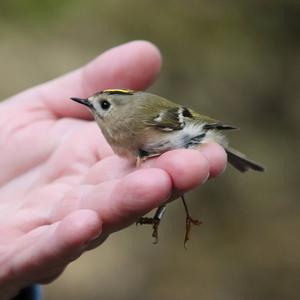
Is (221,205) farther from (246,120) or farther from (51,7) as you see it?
(51,7)

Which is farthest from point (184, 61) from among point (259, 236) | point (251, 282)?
point (251, 282)

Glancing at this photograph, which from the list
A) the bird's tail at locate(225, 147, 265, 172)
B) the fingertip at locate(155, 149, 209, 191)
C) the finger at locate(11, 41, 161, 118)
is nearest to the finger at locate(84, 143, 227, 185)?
the fingertip at locate(155, 149, 209, 191)

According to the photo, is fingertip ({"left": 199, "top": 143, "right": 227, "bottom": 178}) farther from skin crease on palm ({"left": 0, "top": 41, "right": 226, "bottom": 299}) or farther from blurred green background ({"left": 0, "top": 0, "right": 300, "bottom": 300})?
blurred green background ({"left": 0, "top": 0, "right": 300, "bottom": 300})

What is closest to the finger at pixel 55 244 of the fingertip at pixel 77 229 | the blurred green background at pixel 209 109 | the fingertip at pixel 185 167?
the fingertip at pixel 77 229

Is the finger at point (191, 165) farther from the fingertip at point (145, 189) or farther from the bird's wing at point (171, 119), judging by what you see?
the bird's wing at point (171, 119)

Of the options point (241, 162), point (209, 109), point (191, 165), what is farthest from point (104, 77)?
point (209, 109)
